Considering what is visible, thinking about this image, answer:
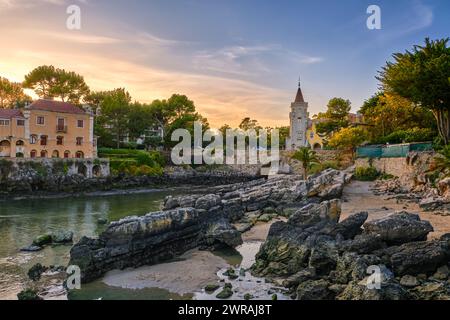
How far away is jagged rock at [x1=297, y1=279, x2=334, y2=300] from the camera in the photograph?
41.4 feet

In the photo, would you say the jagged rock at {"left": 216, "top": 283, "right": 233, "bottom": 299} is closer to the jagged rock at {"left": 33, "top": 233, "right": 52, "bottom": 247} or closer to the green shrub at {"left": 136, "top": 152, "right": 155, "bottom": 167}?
the jagged rock at {"left": 33, "top": 233, "right": 52, "bottom": 247}

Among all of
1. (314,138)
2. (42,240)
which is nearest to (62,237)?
(42,240)

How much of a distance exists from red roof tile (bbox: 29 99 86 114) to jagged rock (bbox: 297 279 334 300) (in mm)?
53784

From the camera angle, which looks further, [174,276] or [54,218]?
[54,218]

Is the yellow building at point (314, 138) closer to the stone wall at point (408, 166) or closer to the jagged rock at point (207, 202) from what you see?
the stone wall at point (408, 166)

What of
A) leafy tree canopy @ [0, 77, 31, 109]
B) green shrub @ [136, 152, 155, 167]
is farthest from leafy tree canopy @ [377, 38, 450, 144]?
leafy tree canopy @ [0, 77, 31, 109]

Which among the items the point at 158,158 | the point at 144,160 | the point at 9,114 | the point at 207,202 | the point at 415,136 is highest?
the point at 9,114

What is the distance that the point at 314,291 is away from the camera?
12727 mm

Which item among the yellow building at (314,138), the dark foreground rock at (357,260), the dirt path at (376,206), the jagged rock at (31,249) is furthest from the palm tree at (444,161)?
the yellow building at (314,138)

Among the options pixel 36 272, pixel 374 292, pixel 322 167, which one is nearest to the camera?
pixel 374 292

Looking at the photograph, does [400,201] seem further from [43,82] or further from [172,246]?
[43,82]

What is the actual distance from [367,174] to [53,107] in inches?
1781

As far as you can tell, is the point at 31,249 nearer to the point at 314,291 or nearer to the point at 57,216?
the point at 57,216
